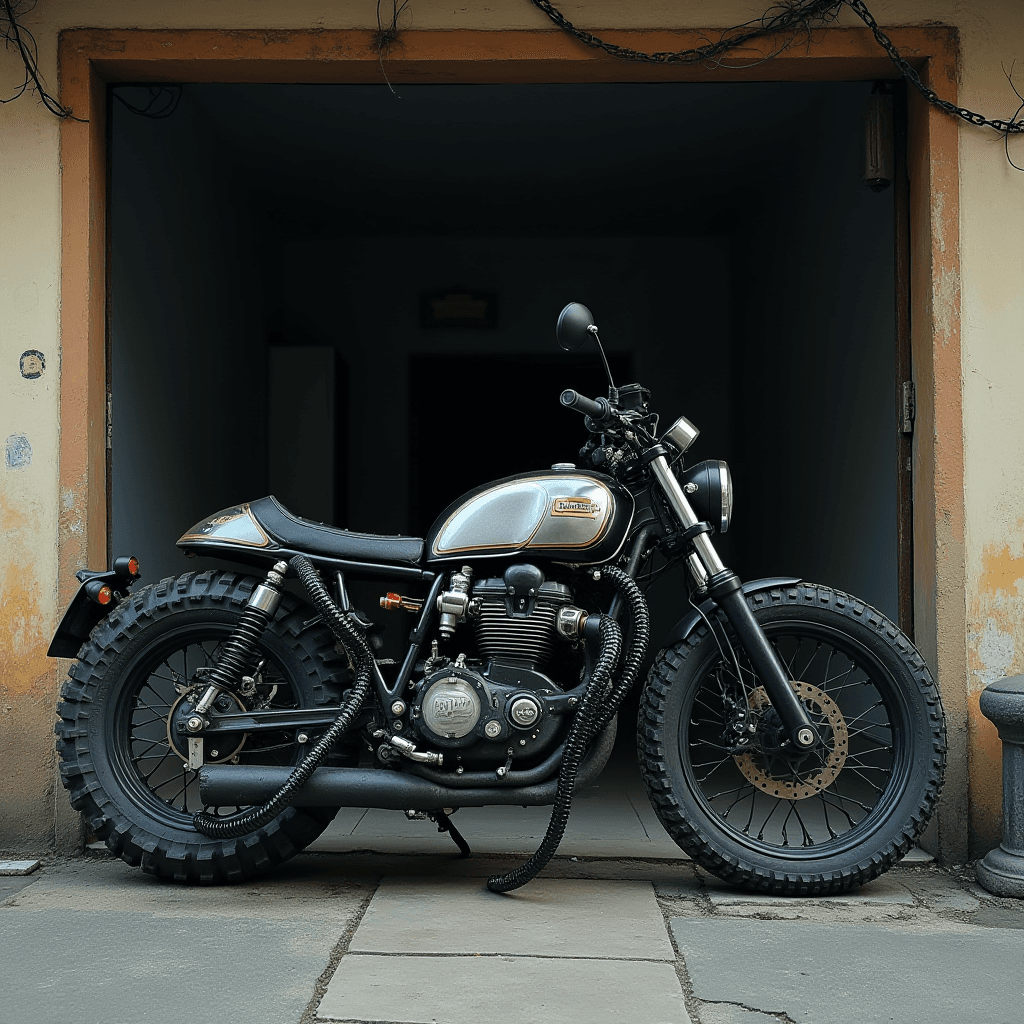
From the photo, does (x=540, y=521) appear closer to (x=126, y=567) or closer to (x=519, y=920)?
(x=519, y=920)

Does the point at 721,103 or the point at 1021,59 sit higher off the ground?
the point at 721,103

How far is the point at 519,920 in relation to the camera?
276cm

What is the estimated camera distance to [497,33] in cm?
360

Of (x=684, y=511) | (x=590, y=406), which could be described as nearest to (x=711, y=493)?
(x=684, y=511)

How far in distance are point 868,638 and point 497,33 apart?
2212mm

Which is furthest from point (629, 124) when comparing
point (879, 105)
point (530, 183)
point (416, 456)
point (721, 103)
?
point (416, 456)

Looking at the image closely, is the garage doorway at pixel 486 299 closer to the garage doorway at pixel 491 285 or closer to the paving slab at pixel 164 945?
the garage doorway at pixel 491 285

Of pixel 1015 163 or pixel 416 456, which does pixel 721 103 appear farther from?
pixel 416 456

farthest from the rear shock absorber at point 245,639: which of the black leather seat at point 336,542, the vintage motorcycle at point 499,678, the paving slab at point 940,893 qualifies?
the paving slab at point 940,893

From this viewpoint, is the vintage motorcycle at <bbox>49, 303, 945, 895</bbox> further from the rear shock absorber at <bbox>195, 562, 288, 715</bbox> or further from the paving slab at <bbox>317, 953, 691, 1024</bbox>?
the paving slab at <bbox>317, 953, 691, 1024</bbox>

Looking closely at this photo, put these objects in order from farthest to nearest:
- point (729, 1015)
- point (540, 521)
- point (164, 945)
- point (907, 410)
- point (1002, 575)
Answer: point (907, 410)
point (1002, 575)
point (540, 521)
point (164, 945)
point (729, 1015)

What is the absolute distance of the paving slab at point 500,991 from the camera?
2.17m

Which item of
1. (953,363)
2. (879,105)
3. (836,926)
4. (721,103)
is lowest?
(836,926)

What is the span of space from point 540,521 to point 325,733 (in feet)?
2.63
